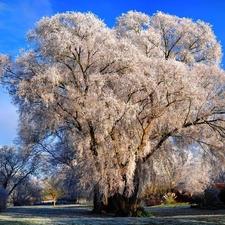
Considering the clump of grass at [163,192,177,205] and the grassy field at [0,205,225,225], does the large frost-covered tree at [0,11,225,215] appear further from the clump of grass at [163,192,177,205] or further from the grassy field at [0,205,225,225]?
the clump of grass at [163,192,177,205]

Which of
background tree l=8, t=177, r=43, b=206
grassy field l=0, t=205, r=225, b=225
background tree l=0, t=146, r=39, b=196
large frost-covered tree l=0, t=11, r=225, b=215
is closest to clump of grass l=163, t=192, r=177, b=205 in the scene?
grassy field l=0, t=205, r=225, b=225

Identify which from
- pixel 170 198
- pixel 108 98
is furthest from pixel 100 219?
pixel 170 198

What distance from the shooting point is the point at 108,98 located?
51.8ft

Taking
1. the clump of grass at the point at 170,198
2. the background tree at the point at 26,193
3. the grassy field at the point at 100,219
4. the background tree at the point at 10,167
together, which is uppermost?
the background tree at the point at 10,167

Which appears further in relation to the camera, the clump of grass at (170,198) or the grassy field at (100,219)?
the clump of grass at (170,198)

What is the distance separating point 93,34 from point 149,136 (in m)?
6.25

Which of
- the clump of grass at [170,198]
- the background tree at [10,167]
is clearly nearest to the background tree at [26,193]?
the background tree at [10,167]

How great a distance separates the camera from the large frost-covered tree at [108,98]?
16516mm

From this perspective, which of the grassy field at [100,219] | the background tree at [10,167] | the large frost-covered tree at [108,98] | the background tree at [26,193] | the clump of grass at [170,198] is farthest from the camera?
the background tree at [26,193]

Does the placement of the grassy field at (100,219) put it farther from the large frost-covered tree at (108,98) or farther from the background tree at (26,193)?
the background tree at (26,193)

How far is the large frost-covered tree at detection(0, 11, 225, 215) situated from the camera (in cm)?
1652

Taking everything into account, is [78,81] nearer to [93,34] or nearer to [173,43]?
[93,34]

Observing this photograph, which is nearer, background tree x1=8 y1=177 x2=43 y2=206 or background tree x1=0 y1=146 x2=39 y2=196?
background tree x1=0 y1=146 x2=39 y2=196

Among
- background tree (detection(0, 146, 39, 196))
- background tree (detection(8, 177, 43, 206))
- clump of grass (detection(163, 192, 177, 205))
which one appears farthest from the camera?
background tree (detection(8, 177, 43, 206))
